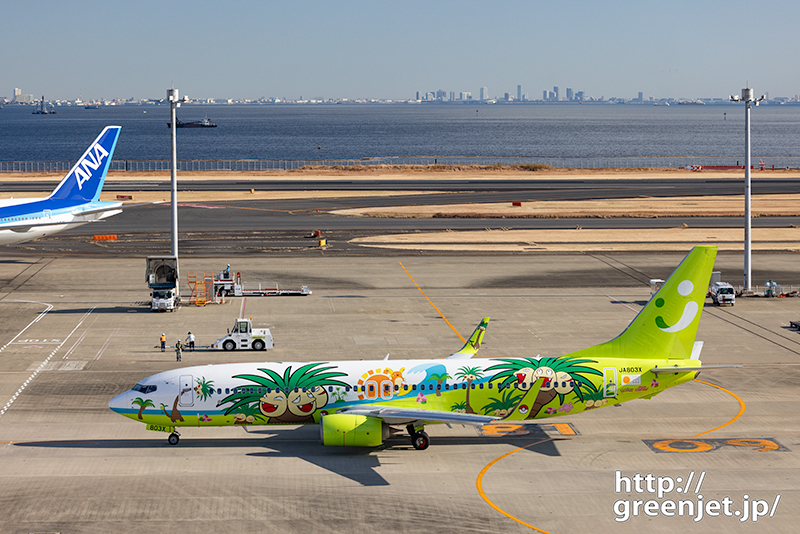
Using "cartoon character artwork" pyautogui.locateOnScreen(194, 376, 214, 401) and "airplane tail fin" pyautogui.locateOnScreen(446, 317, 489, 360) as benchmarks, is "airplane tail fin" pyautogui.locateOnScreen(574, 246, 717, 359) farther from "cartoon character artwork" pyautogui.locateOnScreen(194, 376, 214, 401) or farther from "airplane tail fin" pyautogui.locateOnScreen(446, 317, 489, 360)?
"cartoon character artwork" pyautogui.locateOnScreen(194, 376, 214, 401)

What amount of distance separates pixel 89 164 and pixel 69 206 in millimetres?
4401

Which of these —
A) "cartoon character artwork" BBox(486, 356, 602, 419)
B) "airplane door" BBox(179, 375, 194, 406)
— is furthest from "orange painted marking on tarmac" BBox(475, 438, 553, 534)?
"airplane door" BBox(179, 375, 194, 406)

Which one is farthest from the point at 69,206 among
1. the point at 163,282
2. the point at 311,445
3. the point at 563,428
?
the point at 563,428

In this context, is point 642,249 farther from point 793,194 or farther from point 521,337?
point 793,194

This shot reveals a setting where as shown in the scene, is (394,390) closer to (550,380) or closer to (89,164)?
(550,380)

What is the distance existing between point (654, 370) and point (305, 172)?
153020 mm

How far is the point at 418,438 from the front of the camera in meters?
36.5

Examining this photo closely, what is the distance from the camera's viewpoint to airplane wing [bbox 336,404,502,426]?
33062mm

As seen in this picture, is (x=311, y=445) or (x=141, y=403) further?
(x=311, y=445)

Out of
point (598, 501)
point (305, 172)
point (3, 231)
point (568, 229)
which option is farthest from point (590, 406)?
point (305, 172)

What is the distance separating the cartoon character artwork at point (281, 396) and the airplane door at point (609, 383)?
11336 millimetres

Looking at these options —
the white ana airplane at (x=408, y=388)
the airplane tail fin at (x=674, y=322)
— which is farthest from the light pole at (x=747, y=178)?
the white ana airplane at (x=408, y=388)

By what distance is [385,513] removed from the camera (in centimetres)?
3020

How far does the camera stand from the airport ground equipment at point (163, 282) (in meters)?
65.4
